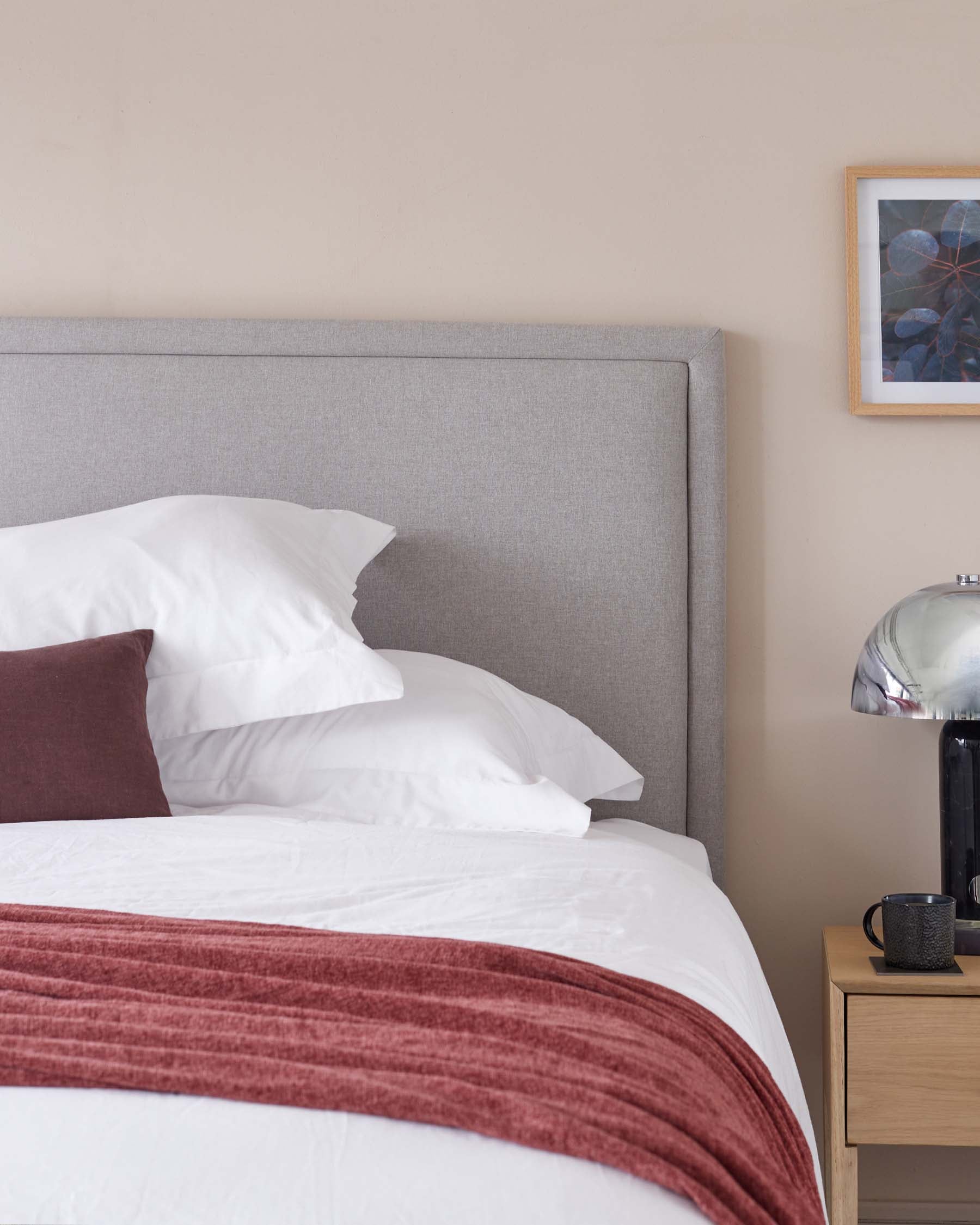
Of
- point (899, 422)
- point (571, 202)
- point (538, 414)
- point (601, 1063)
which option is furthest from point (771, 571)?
point (601, 1063)

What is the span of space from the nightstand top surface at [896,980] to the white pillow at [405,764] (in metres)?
0.47

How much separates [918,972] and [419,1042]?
43.0 inches

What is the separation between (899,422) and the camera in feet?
6.15

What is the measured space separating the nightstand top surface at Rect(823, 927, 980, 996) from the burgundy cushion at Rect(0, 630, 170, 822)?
37.5 inches

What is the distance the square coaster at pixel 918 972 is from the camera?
4.74 ft

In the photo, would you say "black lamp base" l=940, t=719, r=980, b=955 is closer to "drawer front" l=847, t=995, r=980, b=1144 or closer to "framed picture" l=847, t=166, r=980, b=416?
"drawer front" l=847, t=995, r=980, b=1144

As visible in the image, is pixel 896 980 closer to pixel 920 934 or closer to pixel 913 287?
pixel 920 934

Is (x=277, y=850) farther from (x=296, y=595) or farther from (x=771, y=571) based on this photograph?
(x=771, y=571)

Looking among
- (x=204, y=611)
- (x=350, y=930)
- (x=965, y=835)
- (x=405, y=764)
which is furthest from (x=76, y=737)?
(x=965, y=835)

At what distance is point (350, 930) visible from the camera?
33.4 inches

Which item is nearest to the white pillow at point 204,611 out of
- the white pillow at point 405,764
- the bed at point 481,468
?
the white pillow at point 405,764

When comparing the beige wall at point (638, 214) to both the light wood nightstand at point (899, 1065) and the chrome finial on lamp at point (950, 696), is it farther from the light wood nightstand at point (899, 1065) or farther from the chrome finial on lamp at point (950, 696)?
the light wood nightstand at point (899, 1065)

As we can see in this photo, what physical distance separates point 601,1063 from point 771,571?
139cm

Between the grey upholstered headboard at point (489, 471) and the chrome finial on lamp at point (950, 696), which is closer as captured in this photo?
the chrome finial on lamp at point (950, 696)
